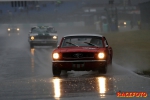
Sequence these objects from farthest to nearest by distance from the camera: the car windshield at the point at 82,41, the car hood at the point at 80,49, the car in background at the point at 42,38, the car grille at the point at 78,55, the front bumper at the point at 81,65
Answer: the car in background at the point at 42,38 < the car windshield at the point at 82,41 < the car hood at the point at 80,49 < the car grille at the point at 78,55 < the front bumper at the point at 81,65

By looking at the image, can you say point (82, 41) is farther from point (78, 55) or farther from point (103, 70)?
point (103, 70)

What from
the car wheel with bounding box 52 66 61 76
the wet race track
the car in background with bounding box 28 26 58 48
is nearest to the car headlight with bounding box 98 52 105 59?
the wet race track

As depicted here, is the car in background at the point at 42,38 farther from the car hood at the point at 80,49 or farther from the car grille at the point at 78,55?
the car grille at the point at 78,55

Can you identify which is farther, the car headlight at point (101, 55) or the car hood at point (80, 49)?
the car hood at point (80, 49)

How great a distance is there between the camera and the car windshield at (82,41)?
18.2 metres

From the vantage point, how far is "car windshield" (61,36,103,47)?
18.2 meters

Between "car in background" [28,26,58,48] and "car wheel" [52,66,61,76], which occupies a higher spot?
"car wheel" [52,66,61,76]

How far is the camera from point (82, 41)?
724 inches

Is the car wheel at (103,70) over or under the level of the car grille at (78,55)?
under

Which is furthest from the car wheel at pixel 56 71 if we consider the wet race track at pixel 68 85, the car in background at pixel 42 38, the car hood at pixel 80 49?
the car in background at pixel 42 38

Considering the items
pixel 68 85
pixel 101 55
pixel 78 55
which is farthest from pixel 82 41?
pixel 68 85

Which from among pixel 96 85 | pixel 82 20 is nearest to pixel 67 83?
pixel 96 85

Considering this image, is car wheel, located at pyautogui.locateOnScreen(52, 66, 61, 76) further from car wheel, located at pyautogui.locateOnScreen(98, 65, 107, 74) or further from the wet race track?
car wheel, located at pyautogui.locateOnScreen(98, 65, 107, 74)

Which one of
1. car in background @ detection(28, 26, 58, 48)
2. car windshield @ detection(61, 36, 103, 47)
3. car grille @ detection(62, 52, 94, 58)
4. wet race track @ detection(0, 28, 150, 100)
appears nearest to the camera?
wet race track @ detection(0, 28, 150, 100)
